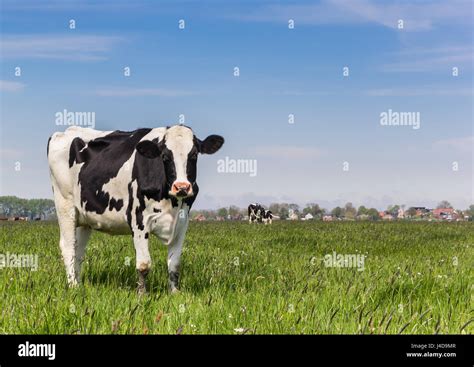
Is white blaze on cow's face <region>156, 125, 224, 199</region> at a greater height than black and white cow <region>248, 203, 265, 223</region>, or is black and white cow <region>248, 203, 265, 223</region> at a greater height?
white blaze on cow's face <region>156, 125, 224, 199</region>

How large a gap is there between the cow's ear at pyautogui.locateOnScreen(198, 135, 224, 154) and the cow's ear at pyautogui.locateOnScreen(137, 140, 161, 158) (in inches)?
23.3

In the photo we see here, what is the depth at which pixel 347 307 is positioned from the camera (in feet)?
21.6

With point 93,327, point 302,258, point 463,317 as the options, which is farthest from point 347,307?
point 302,258

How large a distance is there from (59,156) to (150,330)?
4.74 metres

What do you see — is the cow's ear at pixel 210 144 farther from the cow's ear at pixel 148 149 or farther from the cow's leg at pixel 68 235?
the cow's leg at pixel 68 235

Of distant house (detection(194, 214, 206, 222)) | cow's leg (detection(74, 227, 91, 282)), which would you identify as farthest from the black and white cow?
cow's leg (detection(74, 227, 91, 282))

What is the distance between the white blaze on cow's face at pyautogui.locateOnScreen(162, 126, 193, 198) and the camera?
7266 millimetres

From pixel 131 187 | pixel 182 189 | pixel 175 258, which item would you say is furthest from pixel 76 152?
pixel 182 189

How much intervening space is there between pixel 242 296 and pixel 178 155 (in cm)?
183

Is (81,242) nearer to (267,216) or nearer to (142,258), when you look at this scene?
(142,258)

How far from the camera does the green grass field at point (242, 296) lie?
5531mm

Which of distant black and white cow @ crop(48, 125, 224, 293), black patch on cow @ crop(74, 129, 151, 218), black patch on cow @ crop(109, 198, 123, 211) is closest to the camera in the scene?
distant black and white cow @ crop(48, 125, 224, 293)
